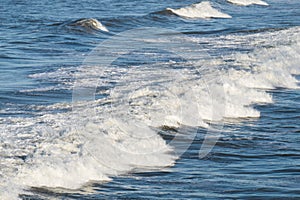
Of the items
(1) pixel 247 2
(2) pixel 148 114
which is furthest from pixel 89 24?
(1) pixel 247 2

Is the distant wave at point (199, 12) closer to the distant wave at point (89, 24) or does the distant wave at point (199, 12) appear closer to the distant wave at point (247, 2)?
the distant wave at point (247, 2)

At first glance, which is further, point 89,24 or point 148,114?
point 89,24

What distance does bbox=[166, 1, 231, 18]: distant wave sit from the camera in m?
37.8

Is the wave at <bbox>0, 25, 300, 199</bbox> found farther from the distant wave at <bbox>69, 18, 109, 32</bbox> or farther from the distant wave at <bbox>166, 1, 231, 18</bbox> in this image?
the distant wave at <bbox>166, 1, 231, 18</bbox>

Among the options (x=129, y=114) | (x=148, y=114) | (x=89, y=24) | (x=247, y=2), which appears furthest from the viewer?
(x=247, y=2)

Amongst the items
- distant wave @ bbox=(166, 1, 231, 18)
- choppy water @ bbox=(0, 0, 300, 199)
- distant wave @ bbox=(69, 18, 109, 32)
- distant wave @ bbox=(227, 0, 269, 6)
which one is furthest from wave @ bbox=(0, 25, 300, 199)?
distant wave @ bbox=(227, 0, 269, 6)

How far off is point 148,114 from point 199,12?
25.3 meters

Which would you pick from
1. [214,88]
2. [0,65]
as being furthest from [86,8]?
[214,88]

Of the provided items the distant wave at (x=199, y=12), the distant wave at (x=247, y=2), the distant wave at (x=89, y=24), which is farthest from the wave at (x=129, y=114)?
the distant wave at (x=247, y=2)

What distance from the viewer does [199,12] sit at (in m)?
39.0

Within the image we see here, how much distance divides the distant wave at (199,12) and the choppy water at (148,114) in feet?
27.2

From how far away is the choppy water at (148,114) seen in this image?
10.1 meters

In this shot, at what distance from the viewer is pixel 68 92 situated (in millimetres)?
16344

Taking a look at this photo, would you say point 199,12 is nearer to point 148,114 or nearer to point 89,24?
point 89,24
